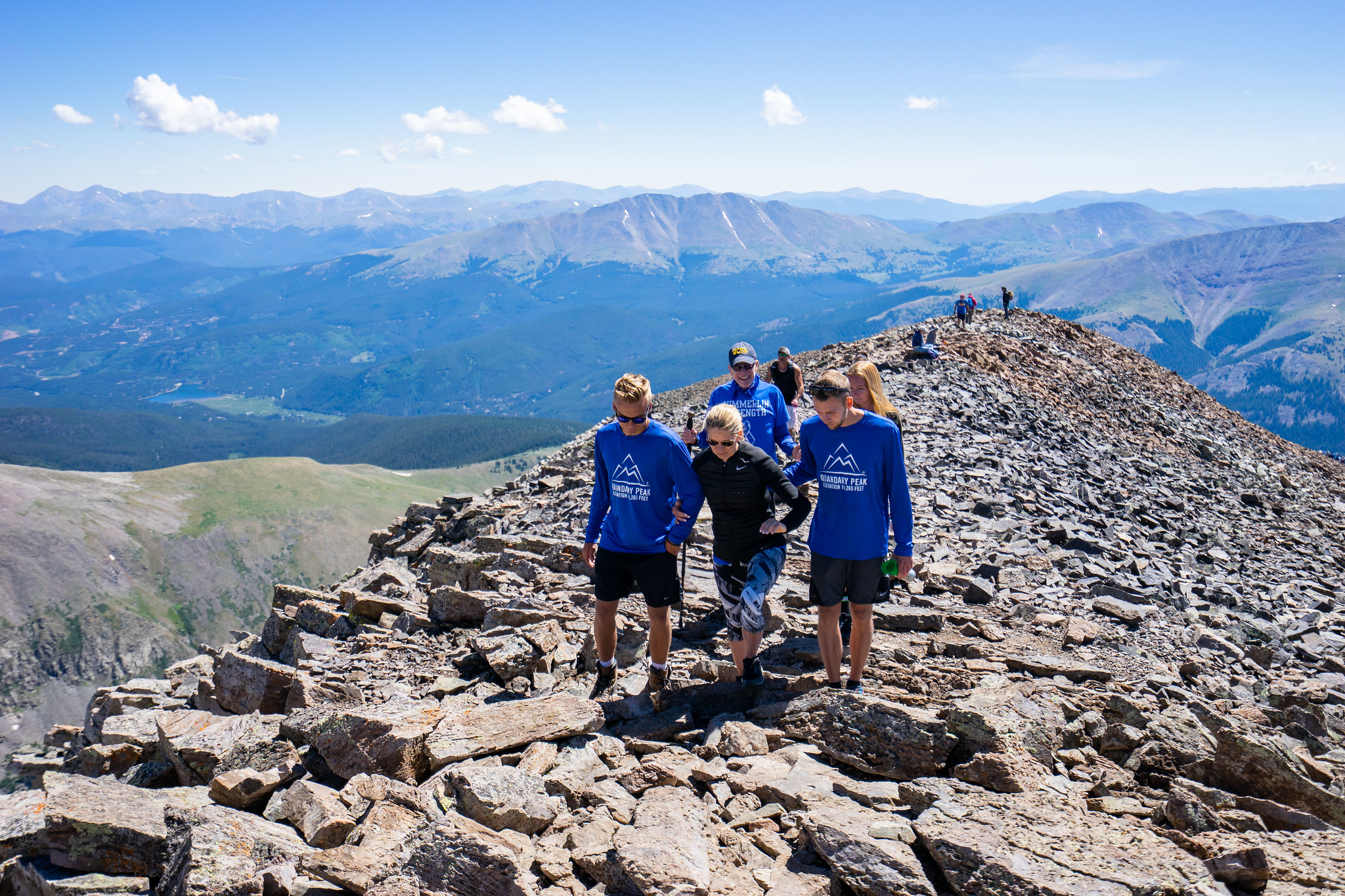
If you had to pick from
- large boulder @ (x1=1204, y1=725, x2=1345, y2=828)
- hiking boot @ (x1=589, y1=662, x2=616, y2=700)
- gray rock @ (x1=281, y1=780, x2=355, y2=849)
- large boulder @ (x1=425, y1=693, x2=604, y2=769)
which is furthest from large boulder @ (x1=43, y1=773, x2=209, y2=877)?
large boulder @ (x1=1204, y1=725, x2=1345, y2=828)

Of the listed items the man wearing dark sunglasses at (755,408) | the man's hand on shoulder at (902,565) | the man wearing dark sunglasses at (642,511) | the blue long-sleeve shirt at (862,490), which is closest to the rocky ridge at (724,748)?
the man wearing dark sunglasses at (642,511)

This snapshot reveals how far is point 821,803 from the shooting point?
5.38 metres

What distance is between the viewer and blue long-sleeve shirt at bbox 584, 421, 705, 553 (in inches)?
292

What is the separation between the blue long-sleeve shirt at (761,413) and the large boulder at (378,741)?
17.1 feet

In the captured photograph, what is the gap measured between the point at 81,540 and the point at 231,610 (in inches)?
1229

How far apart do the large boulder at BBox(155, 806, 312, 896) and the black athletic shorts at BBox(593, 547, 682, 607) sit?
3.37 metres

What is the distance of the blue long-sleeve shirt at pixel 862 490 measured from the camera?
717 centimetres

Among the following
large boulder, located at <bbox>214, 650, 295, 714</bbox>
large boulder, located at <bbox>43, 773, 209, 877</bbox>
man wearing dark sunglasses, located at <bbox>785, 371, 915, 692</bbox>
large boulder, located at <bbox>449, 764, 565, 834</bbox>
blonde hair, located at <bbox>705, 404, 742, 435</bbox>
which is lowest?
large boulder, located at <bbox>214, 650, 295, 714</bbox>

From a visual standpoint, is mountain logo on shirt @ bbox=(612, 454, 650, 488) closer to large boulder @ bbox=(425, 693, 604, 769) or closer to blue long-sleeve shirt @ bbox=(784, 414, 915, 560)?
blue long-sleeve shirt @ bbox=(784, 414, 915, 560)

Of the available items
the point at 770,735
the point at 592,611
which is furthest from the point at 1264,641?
the point at 592,611

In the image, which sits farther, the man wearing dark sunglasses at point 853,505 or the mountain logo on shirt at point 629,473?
the mountain logo on shirt at point 629,473

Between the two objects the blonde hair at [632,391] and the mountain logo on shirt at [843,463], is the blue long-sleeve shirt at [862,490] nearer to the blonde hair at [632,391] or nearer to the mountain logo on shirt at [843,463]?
the mountain logo on shirt at [843,463]

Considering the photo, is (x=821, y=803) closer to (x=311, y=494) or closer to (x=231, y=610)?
(x=231, y=610)

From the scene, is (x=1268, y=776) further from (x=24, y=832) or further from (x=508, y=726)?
(x=24, y=832)
